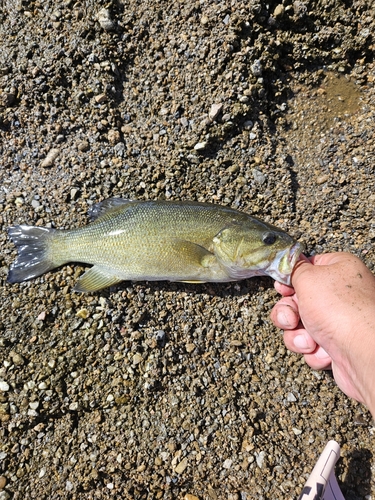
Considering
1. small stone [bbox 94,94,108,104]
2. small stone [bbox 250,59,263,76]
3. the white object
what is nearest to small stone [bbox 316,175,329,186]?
small stone [bbox 250,59,263,76]

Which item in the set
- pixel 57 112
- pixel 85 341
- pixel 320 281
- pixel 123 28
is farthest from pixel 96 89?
pixel 320 281

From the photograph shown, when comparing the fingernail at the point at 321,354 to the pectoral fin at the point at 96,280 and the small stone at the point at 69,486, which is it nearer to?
the pectoral fin at the point at 96,280

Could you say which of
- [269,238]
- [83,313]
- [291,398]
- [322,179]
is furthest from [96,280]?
[322,179]

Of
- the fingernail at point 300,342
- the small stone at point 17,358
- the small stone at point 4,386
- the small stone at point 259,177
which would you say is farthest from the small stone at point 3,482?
the small stone at point 259,177

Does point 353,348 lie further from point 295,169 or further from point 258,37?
point 258,37

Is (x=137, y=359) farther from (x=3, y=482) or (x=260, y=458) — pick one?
(x=3, y=482)
